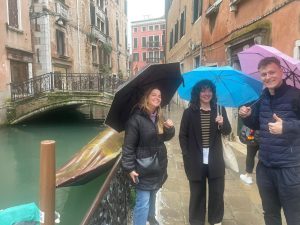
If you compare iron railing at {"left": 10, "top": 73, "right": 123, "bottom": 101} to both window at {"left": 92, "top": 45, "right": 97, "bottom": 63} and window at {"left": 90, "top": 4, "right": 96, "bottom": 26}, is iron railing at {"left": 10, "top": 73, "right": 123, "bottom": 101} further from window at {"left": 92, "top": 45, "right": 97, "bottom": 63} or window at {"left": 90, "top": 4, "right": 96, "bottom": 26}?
window at {"left": 90, "top": 4, "right": 96, "bottom": 26}

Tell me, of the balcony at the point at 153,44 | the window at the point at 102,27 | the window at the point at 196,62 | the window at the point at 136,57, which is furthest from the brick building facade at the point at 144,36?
the window at the point at 196,62

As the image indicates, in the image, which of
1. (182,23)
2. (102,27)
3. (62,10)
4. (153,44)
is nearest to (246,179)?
(182,23)

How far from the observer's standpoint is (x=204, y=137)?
2.80 m

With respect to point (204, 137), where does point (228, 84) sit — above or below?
above

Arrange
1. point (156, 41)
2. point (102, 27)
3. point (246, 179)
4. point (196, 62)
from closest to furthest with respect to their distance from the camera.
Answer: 1. point (246, 179)
2. point (196, 62)
3. point (102, 27)
4. point (156, 41)

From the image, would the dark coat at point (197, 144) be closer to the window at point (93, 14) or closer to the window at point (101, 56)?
the window at point (93, 14)

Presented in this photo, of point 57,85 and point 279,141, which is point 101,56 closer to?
point 57,85

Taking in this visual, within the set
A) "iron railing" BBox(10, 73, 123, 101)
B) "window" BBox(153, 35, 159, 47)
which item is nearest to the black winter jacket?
"iron railing" BBox(10, 73, 123, 101)

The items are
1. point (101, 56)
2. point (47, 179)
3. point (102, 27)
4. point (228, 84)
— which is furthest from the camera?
point (102, 27)

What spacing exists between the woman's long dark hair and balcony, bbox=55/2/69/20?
15.5 meters

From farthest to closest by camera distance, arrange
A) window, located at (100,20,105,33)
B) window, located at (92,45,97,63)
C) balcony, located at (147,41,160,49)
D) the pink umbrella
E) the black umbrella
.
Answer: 1. balcony, located at (147,41,160,49)
2. window, located at (100,20,105,33)
3. window, located at (92,45,97,63)
4. the black umbrella
5. the pink umbrella

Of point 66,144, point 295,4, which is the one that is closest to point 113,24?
point 66,144

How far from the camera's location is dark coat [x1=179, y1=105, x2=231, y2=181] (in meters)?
2.78

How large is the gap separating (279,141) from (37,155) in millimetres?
8460
